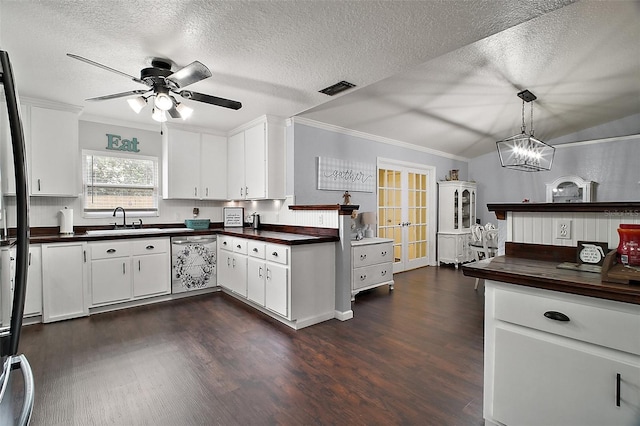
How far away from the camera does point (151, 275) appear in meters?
3.89

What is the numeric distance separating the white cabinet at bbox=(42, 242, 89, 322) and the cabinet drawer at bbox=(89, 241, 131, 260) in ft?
0.33

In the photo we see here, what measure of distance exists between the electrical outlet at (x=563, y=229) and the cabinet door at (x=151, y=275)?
4.08 meters

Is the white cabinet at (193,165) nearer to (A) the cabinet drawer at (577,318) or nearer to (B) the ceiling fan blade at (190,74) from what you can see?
(B) the ceiling fan blade at (190,74)

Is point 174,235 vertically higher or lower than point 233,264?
higher

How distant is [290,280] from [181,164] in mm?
2603

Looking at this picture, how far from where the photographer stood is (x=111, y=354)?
8.48ft

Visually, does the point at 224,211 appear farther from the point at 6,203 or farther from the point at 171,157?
the point at 6,203

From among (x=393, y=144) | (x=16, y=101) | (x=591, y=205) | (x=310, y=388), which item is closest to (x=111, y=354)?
(x=310, y=388)

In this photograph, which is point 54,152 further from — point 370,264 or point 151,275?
point 370,264

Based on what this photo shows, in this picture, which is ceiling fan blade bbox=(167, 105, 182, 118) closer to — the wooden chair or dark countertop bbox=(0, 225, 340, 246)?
dark countertop bbox=(0, 225, 340, 246)

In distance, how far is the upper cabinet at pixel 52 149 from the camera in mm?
3420

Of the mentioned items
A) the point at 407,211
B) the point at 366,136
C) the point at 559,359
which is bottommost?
the point at 559,359

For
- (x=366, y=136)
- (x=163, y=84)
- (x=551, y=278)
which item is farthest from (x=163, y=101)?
(x=366, y=136)

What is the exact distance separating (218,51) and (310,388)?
8.58ft
